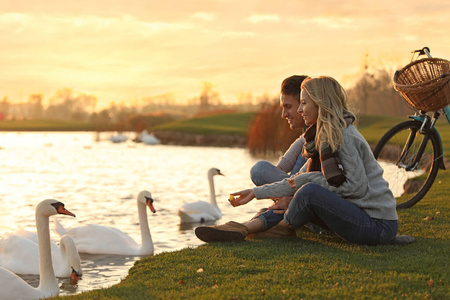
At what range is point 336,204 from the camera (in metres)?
4.73

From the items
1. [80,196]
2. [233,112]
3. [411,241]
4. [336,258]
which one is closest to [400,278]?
[336,258]

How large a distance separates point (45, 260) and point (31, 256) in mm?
1210

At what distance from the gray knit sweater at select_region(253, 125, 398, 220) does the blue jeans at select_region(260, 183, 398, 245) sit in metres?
0.08

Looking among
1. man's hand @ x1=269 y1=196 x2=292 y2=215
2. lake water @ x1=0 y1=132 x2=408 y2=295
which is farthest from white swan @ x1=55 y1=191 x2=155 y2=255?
man's hand @ x1=269 y1=196 x2=292 y2=215

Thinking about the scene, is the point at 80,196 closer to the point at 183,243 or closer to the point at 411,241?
the point at 183,243

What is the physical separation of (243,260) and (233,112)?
2187 inches

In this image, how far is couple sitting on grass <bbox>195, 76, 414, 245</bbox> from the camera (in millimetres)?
4594

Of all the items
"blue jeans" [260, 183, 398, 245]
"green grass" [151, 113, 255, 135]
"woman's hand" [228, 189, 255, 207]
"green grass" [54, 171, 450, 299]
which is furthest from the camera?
"green grass" [151, 113, 255, 135]

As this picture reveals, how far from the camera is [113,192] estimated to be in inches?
570

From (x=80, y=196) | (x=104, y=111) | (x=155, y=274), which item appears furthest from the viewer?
(x=104, y=111)

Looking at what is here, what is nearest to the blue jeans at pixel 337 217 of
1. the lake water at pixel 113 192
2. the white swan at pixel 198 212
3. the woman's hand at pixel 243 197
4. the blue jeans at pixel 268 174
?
the woman's hand at pixel 243 197

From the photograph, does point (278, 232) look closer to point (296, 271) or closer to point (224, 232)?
point (224, 232)

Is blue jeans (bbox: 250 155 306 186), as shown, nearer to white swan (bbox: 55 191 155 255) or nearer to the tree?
white swan (bbox: 55 191 155 255)

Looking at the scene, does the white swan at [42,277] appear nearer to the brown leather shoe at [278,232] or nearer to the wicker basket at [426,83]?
the brown leather shoe at [278,232]
